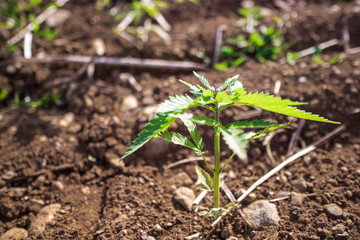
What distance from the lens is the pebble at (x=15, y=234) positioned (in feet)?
6.19

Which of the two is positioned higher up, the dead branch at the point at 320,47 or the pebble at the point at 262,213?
the dead branch at the point at 320,47

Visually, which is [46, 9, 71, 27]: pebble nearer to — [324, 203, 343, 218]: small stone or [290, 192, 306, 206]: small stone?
[290, 192, 306, 206]: small stone

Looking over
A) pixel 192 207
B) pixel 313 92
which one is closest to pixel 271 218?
pixel 192 207

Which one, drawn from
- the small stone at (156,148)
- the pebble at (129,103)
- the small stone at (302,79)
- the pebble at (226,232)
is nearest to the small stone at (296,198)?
the pebble at (226,232)

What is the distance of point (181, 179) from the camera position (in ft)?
7.27

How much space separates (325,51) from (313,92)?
978mm

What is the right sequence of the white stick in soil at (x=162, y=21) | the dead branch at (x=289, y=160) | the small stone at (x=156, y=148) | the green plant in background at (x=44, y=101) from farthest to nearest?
1. the white stick in soil at (x=162, y=21)
2. the green plant in background at (x=44, y=101)
3. the small stone at (x=156, y=148)
4. the dead branch at (x=289, y=160)

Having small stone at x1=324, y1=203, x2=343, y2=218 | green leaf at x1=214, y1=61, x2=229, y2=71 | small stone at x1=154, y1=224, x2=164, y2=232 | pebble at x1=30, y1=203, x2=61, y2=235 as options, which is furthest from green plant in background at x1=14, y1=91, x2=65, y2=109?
small stone at x1=324, y1=203, x2=343, y2=218

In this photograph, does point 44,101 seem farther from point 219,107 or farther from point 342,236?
point 342,236

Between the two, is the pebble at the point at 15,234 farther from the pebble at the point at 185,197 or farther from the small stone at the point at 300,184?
the small stone at the point at 300,184

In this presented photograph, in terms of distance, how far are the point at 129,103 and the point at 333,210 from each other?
187cm

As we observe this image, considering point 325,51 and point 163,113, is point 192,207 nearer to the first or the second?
point 163,113

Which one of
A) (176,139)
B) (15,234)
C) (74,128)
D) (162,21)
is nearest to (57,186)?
(15,234)

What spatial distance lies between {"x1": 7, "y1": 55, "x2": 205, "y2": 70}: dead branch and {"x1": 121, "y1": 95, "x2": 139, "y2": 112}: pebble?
0.51 metres
